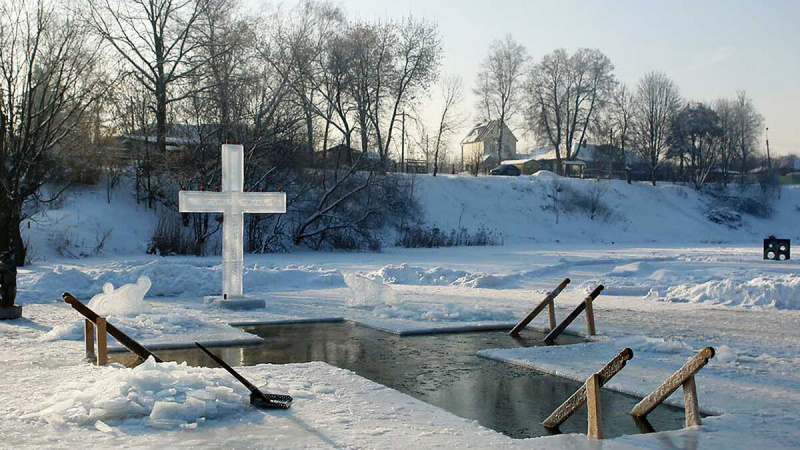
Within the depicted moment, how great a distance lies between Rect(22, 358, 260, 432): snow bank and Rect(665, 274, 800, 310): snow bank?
500 inches

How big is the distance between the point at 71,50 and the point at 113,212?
41.0ft

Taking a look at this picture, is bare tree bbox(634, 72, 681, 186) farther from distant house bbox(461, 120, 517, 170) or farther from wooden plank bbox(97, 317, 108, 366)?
wooden plank bbox(97, 317, 108, 366)

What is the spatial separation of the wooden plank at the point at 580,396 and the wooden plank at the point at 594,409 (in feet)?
0.24

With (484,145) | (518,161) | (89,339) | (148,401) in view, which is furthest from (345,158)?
(484,145)

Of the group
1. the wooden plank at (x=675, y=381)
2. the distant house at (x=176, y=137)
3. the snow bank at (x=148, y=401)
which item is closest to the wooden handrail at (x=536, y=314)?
the wooden plank at (x=675, y=381)

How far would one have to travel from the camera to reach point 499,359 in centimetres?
1045

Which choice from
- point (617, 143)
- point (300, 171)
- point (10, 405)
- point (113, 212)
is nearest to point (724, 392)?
point (10, 405)

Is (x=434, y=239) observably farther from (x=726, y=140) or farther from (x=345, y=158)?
(x=726, y=140)

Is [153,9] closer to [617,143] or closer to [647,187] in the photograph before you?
[647,187]

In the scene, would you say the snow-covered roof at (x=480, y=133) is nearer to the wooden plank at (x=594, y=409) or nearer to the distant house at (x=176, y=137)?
the distant house at (x=176, y=137)

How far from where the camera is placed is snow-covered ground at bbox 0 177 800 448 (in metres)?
6.67

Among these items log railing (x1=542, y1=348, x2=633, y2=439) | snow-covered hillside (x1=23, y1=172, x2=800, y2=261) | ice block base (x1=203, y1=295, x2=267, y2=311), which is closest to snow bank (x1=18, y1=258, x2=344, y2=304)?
ice block base (x1=203, y1=295, x2=267, y2=311)

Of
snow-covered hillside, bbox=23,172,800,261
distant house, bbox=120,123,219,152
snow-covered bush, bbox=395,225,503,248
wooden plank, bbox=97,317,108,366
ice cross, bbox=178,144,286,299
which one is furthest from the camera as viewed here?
snow-covered bush, bbox=395,225,503,248

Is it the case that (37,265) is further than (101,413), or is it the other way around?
(37,265)
